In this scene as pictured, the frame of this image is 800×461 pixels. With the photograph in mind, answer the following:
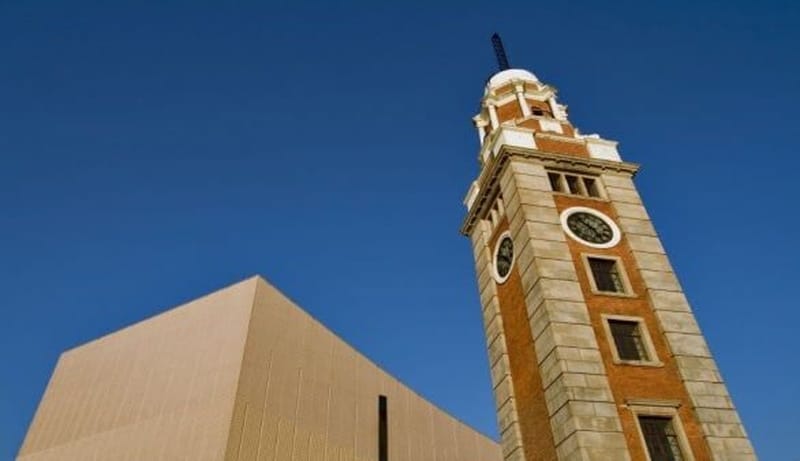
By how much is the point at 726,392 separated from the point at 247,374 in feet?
76.6

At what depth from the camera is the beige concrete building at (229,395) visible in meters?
32.7

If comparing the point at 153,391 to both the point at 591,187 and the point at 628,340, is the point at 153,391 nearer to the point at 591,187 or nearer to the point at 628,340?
the point at 591,187

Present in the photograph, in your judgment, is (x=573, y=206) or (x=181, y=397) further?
(x=181, y=397)

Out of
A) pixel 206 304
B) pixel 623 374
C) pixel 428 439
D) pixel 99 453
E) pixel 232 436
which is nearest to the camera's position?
pixel 623 374

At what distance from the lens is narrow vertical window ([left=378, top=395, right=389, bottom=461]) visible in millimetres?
40875

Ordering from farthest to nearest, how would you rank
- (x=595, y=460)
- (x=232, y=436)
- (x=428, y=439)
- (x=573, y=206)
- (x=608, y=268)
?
1. (x=428, y=439)
2. (x=232, y=436)
3. (x=573, y=206)
4. (x=608, y=268)
5. (x=595, y=460)

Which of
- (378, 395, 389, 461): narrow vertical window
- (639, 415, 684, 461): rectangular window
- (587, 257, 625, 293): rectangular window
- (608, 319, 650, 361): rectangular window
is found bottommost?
(639, 415, 684, 461): rectangular window

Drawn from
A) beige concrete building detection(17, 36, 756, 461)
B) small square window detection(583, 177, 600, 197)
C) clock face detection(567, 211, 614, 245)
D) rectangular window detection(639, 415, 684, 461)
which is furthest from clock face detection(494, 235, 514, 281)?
rectangular window detection(639, 415, 684, 461)

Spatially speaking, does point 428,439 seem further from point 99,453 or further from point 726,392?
point 726,392

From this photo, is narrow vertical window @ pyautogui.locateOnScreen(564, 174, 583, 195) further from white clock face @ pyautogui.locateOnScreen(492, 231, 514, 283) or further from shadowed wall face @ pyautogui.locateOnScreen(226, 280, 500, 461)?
shadowed wall face @ pyautogui.locateOnScreen(226, 280, 500, 461)

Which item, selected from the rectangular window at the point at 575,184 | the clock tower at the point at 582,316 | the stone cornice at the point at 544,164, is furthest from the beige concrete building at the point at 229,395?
the rectangular window at the point at 575,184

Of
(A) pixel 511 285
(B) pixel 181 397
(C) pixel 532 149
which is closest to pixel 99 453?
(B) pixel 181 397

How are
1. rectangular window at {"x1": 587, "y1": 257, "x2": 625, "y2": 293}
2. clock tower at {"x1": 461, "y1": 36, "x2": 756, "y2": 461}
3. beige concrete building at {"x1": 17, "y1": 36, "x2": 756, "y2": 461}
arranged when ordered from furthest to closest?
rectangular window at {"x1": 587, "y1": 257, "x2": 625, "y2": 293}
beige concrete building at {"x1": 17, "y1": 36, "x2": 756, "y2": 461}
clock tower at {"x1": 461, "y1": 36, "x2": 756, "y2": 461}

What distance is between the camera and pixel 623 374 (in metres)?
18.8
